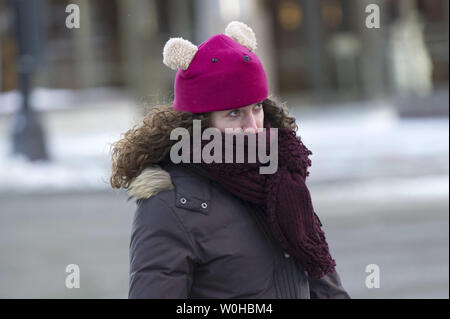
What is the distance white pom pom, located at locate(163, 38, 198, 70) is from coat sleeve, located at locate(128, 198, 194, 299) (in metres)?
0.47

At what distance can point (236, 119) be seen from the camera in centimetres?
244

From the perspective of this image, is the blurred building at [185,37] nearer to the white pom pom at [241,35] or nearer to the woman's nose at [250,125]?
the white pom pom at [241,35]

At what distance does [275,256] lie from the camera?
7.76 ft

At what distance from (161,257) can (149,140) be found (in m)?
0.43

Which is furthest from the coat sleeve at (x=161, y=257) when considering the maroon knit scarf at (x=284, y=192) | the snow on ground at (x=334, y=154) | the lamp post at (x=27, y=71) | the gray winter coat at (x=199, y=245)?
the lamp post at (x=27, y=71)

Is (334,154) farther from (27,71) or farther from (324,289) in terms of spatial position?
(324,289)

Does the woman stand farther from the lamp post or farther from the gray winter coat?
the lamp post

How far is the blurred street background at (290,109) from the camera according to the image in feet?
23.8

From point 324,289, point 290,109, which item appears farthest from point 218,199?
point 290,109

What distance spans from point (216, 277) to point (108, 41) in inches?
926

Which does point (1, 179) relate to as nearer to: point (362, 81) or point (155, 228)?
point (155, 228)

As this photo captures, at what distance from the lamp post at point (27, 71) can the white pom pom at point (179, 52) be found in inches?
474

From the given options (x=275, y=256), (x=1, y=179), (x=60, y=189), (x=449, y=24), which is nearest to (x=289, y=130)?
(x=275, y=256)

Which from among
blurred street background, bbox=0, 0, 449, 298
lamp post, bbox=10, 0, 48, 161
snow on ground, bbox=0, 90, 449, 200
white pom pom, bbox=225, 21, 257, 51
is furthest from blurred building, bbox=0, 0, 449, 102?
white pom pom, bbox=225, 21, 257, 51
